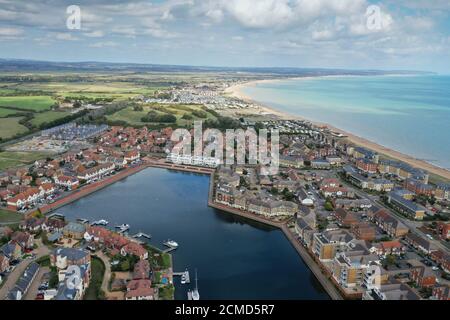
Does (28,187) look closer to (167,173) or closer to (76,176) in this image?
(76,176)

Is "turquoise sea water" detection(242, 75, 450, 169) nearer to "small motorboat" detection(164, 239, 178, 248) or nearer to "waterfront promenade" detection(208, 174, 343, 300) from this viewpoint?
"waterfront promenade" detection(208, 174, 343, 300)

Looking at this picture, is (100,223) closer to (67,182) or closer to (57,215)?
(57,215)

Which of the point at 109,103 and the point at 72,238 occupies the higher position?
the point at 109,103

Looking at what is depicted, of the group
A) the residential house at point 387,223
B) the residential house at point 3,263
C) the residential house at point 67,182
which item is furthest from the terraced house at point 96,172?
the residential house at point 387,223

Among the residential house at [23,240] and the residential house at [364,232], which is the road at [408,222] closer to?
the residential house at [364,232]

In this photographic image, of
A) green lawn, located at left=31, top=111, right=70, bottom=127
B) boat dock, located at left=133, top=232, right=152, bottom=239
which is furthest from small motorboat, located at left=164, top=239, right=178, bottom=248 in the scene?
green lawn, located at left=31, top=111, right=70, bottom=127

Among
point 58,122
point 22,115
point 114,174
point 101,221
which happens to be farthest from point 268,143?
point 22,115

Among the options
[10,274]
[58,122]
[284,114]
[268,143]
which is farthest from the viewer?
[284,114]
